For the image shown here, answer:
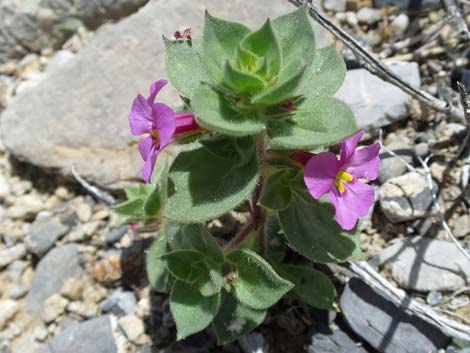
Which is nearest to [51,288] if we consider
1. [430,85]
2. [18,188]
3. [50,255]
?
[50,255]

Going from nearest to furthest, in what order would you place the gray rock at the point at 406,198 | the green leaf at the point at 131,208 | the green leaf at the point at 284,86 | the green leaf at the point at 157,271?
the green leaf at the point at 284,86 < the green leaf at the point at 131,208 < the green leaf at the point at 157,271 < the gray rock at the point at 406,198

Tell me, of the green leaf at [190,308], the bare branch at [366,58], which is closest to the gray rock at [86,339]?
the green leaf at [190,308]

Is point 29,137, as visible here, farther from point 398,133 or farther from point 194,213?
point 398,133

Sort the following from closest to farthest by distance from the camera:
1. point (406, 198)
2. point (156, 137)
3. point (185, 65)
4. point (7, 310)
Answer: point (156, 137), point (185, 65), point (406, 198), point (7, 310)

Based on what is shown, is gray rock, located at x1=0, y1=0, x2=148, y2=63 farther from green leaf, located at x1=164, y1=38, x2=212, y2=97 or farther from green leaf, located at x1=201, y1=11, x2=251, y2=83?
green leaf, located at x1=201, y1=11, x2=251, y2=83

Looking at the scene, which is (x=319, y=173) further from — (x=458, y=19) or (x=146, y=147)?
(x=458, y=19)

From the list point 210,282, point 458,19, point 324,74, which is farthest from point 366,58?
point 210,282

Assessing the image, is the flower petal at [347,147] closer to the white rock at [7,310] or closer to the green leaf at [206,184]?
the green leaf at [206,184]
